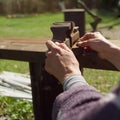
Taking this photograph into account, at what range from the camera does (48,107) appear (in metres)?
2.52

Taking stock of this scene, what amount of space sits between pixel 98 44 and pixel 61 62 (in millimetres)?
377

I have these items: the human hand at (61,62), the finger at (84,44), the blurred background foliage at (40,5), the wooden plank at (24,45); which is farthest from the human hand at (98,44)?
the blurred background foliage at (40,5)

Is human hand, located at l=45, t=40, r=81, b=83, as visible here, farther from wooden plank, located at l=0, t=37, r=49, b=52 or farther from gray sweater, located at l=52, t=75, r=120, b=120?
wooden plank, located at l=0, t=37, r=49, b=52

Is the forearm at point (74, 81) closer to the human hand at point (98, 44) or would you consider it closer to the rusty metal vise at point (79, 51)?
the human hand at point (98, 44)

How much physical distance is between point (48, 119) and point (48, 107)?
0.10 m

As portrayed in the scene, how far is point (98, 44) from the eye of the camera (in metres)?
1.99

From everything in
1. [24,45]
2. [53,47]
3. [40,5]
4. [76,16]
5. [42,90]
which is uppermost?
[53,47]

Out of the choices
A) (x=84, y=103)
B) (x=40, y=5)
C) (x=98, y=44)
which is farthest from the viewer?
(x=40, y=5)

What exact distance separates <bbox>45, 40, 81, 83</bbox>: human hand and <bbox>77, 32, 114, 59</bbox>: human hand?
0.26m

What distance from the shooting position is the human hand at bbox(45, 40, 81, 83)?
1.61 m

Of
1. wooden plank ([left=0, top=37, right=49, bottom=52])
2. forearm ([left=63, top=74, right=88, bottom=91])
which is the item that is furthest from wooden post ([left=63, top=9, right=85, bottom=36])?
forearm ([left=63, top=74, right=88, bottom=91])

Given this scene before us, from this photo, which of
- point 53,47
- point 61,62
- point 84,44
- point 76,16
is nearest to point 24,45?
point 76,16

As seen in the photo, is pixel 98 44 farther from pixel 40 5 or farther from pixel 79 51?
pixel 40 5

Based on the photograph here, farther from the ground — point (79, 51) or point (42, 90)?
point (79, 51)
